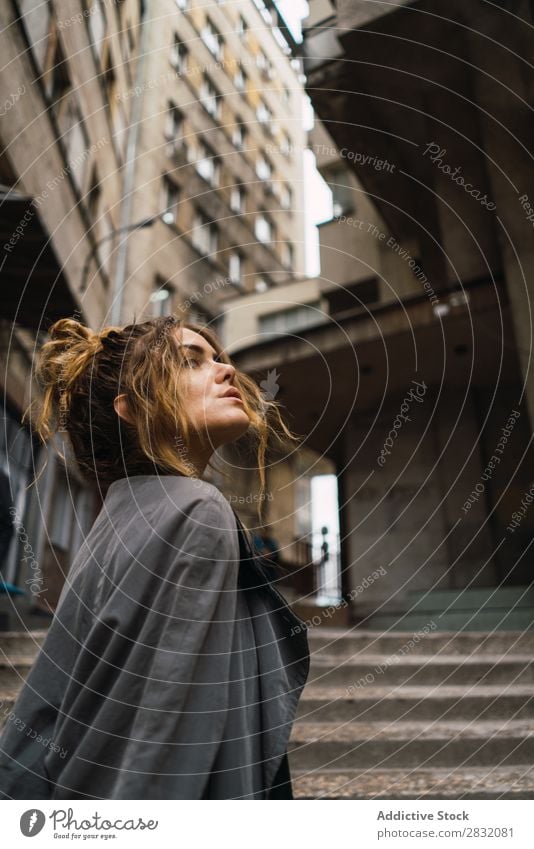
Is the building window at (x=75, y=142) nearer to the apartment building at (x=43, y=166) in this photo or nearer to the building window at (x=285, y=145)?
the apartment building at (x=43, y=166)

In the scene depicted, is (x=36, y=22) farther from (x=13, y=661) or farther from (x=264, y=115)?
(x=13, y=661)

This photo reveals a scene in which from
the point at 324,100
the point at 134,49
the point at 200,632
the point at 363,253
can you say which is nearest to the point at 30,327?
the point at 134,49

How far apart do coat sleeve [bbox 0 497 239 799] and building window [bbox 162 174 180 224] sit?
6943 millimetres

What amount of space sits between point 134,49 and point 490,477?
A: 4627 millimetres

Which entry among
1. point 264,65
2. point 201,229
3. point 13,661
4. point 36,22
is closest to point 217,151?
point 201,229

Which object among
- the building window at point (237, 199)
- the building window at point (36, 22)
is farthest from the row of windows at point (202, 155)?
the building window at point (36, 22)

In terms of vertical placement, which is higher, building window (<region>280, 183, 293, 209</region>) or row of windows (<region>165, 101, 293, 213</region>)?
row of windows (<region>165, 101, 293, 213</region>)

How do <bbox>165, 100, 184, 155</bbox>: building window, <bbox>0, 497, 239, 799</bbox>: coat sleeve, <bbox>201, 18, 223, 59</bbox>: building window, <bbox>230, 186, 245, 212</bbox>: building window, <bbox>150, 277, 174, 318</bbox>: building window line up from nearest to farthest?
<bbox>0, 497, 239, 799</bbox>: coat sleeve, <bbox>201, 18, 223, 59</bbox>: building window, <bbox>165, 100, 184, 155</bbox>: building window, <bbox>230, 186, 245, 212</bbox>: building window, <bbox>150, 277, 174, 318</bbox>: building window

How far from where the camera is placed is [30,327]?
11.6 ft

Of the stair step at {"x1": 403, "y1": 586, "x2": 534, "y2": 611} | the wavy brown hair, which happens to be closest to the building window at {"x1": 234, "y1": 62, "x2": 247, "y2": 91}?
the wavy brown hair

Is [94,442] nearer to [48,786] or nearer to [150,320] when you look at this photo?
[150,320]

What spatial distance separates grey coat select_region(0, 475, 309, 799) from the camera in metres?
0.73

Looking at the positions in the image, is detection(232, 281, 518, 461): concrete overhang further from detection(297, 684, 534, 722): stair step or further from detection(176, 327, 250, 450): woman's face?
detection(176, 327, 250, 450): woman's face

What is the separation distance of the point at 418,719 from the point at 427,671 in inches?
11.2
